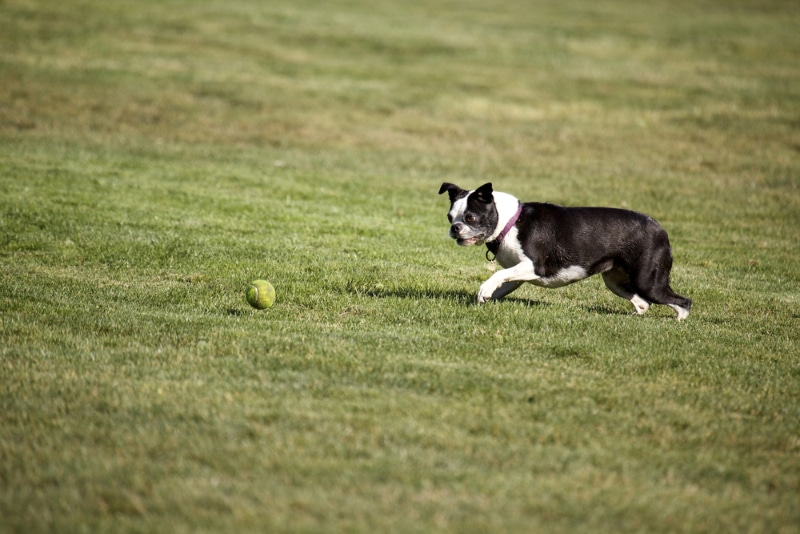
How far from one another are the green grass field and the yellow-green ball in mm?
127

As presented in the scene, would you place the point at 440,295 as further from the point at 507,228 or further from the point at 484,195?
the point at 484,195

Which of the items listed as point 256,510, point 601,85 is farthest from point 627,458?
point 601,85

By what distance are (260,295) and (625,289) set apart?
4.31 meters

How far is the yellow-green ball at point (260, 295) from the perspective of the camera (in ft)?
30.4

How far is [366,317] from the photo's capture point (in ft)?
30.6

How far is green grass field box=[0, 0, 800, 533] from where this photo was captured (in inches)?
209

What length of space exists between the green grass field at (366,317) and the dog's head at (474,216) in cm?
85

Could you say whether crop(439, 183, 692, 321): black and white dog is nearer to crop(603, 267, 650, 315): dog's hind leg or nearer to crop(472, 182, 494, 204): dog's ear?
crop(472, 182, 494, 204): dog's ear

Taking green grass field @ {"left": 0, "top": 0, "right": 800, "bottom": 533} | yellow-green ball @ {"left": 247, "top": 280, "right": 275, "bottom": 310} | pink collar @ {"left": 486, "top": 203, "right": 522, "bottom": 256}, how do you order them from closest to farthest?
green grass field @ {"left": 0, "top": 0, "right": 800, "bottom": 533}, yellow-green ball @ {"left": 247, "top": 280, "right": 275, "bottom": 310}, pink collar @ {"left": 486, "top": 203, "right": 522, "bottom": 256}

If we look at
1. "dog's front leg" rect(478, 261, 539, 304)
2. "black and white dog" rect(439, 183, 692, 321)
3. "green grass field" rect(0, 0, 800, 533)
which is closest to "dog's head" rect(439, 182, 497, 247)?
"black and white dog" rect(439, 183, 692, 321)

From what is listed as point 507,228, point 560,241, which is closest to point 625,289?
point 560,241

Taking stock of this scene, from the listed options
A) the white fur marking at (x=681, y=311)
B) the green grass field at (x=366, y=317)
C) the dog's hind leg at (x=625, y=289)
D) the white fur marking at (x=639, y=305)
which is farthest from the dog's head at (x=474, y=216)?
the white fur marking at (x=681, y=311)

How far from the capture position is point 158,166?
18.6 meters

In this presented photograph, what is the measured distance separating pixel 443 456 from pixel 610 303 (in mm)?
5820
